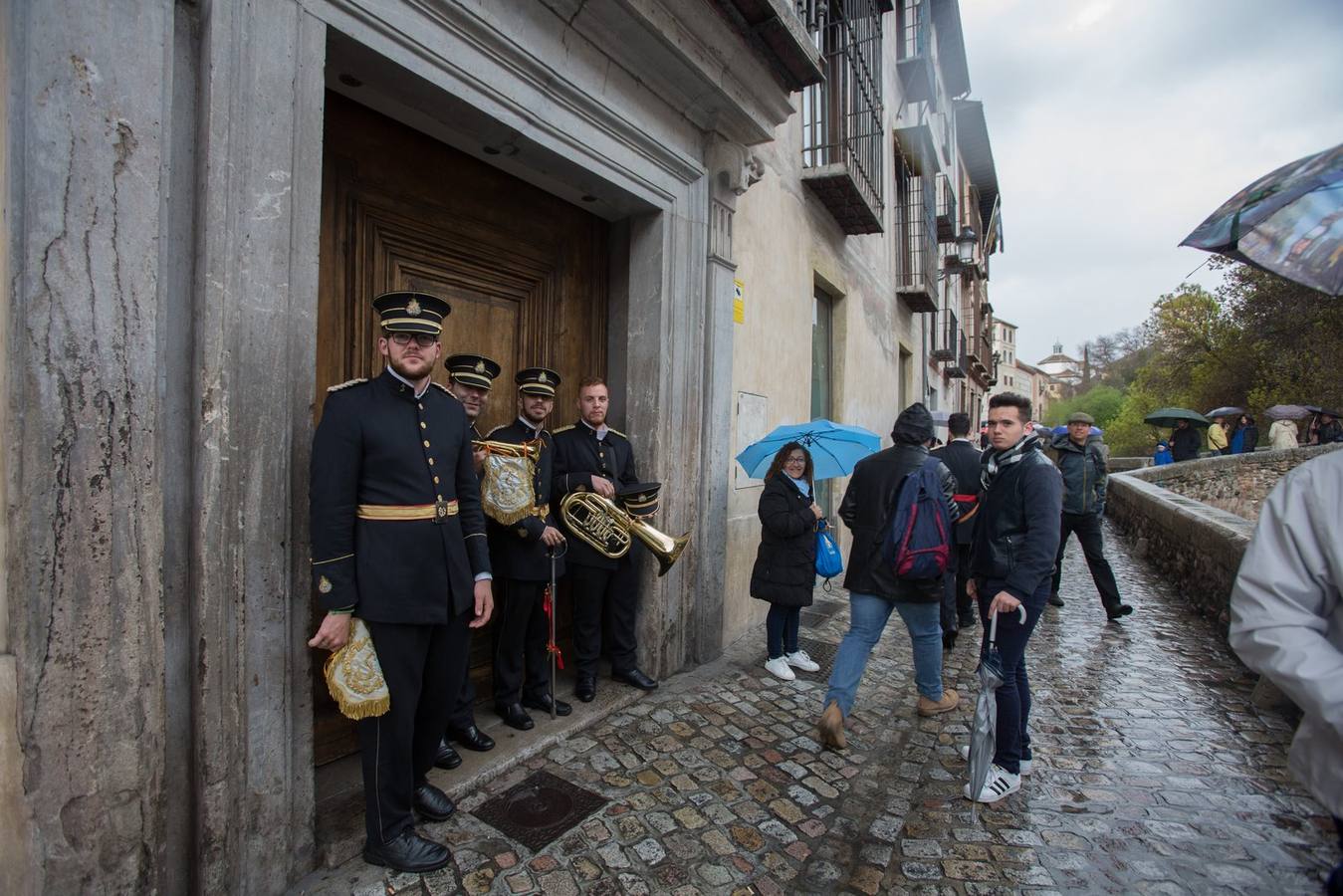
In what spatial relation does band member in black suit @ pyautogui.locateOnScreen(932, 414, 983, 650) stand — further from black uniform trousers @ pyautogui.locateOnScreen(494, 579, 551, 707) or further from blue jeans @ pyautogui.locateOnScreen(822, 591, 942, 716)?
black uniform trousers @ pyautogui.locateOnScreen(494, 579, 551, 707)

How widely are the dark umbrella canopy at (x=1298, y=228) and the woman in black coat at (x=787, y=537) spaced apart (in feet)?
9.13

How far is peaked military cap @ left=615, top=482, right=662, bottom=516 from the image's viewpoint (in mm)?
3766

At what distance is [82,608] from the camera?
1822 millimetres

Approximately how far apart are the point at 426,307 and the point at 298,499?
80 cm

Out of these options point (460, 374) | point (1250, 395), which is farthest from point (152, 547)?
point (1250, 395)

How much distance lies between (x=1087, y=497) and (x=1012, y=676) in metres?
3.87

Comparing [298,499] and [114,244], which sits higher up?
[114,244]

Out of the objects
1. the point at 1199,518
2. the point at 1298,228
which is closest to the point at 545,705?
the point at 1298,228

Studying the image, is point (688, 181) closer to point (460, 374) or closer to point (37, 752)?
point (460, 374)

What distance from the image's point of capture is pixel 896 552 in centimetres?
344

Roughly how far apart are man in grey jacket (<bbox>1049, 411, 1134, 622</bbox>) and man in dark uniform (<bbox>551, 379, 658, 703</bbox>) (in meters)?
4.23

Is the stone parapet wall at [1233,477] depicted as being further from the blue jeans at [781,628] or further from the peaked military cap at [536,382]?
the peaked military cap at [536,382]

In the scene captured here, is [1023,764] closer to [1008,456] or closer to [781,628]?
[1008,456]

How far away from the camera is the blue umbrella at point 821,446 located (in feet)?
15.2
